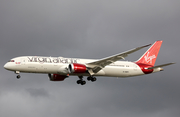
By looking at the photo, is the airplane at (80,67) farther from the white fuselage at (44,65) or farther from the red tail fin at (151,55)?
the red tail fin at (151,55)

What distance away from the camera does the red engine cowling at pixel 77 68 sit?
168 ft

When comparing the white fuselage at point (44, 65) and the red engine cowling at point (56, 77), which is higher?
the red engine cowling at point (56, 77)

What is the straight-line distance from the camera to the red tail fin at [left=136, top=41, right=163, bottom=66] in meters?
62.9

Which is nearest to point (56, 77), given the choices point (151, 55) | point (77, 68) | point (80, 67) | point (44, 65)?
point (44, 65)

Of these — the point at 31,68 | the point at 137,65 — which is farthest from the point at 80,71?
the point at 137,65

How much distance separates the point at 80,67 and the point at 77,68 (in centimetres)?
72

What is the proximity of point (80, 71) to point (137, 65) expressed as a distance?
13766mm

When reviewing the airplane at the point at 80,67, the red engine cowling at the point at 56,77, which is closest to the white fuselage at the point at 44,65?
the airplane at the point at 80,67

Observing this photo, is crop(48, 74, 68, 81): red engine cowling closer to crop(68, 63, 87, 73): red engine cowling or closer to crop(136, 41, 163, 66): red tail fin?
crop(68, 63, 87, 73): red engine cowling

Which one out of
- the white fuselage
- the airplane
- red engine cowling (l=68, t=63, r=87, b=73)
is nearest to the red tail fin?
the airplane

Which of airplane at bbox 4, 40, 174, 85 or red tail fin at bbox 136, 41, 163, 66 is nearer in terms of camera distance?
airplane at bbox 4, 40, 174, 85

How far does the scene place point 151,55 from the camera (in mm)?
63844

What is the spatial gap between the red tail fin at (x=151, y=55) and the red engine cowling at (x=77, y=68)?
583 inches

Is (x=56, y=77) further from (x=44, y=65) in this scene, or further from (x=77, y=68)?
(x=77, y=68)
